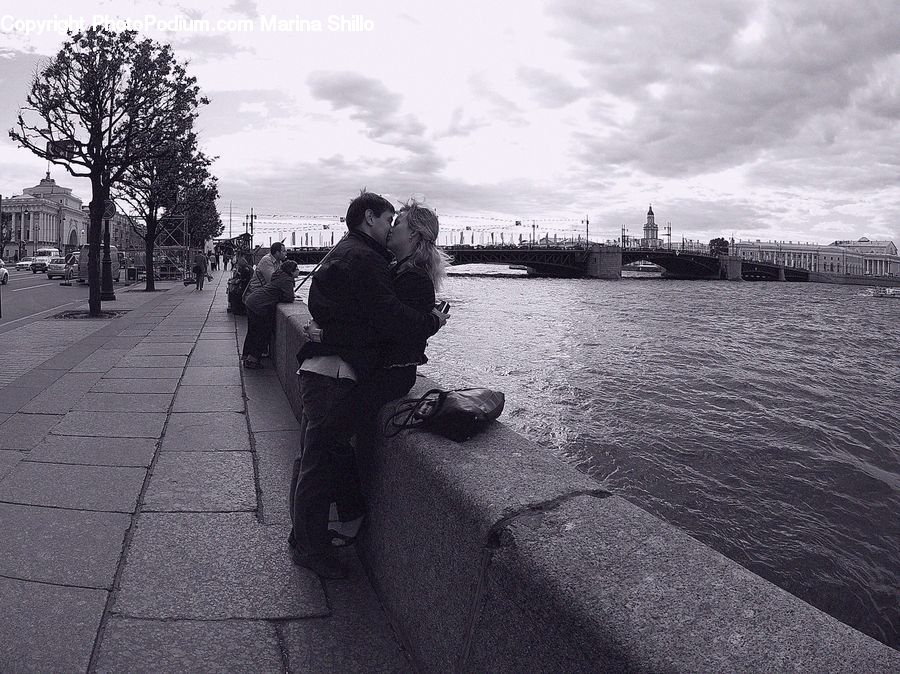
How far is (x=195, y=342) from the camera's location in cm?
1007

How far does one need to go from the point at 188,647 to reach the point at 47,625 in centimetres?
47

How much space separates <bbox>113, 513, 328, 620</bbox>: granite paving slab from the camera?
8.29 ft

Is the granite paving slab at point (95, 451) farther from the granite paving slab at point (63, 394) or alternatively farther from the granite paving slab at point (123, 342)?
the granite paving slab at point (123, 342)

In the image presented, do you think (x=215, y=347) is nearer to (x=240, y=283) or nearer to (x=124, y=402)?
(x=124, y=402)

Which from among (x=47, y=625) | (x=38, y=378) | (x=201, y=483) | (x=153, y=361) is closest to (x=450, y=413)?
(x=47, y=625)

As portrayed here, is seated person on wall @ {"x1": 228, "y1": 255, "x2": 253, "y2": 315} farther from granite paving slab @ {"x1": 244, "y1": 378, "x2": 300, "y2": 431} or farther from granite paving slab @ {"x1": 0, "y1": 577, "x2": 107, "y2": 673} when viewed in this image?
granite paving slab @ {"x1": 0, "y1": 577, "x2": 107, "y2": 673}

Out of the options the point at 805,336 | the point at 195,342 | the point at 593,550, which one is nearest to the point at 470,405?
the point at 593,550

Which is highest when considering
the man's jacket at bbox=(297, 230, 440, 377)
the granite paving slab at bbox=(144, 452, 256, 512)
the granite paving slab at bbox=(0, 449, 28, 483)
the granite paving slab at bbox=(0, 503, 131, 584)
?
the man's jacket at bbox=(297, 230, 440, 377)

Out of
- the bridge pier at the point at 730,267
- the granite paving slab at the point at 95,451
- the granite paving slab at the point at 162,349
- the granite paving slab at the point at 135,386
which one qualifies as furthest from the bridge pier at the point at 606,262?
the granite paving slab at the point at 95,451

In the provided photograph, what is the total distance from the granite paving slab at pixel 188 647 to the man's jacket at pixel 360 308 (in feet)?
3.16

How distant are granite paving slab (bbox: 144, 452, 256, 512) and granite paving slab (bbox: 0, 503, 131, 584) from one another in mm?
282

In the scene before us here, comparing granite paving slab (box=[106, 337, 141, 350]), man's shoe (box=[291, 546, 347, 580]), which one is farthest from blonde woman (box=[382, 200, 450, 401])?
granite paving slab (box=[106, 337, 141, 350])

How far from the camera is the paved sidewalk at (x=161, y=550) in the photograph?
2.27 m

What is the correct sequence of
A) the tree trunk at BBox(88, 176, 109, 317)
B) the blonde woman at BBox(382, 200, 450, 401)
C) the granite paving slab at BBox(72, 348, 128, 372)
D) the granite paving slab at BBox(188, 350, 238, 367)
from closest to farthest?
the blonde woman at BBox(382, 200, 450, 401) < the granite paving slab at BBox(72, 348, 128, 372) < the granite paving slab at BBox(188, 350, 238, 367) < the tree trunk at BBox(88, 176, 109, 317)
